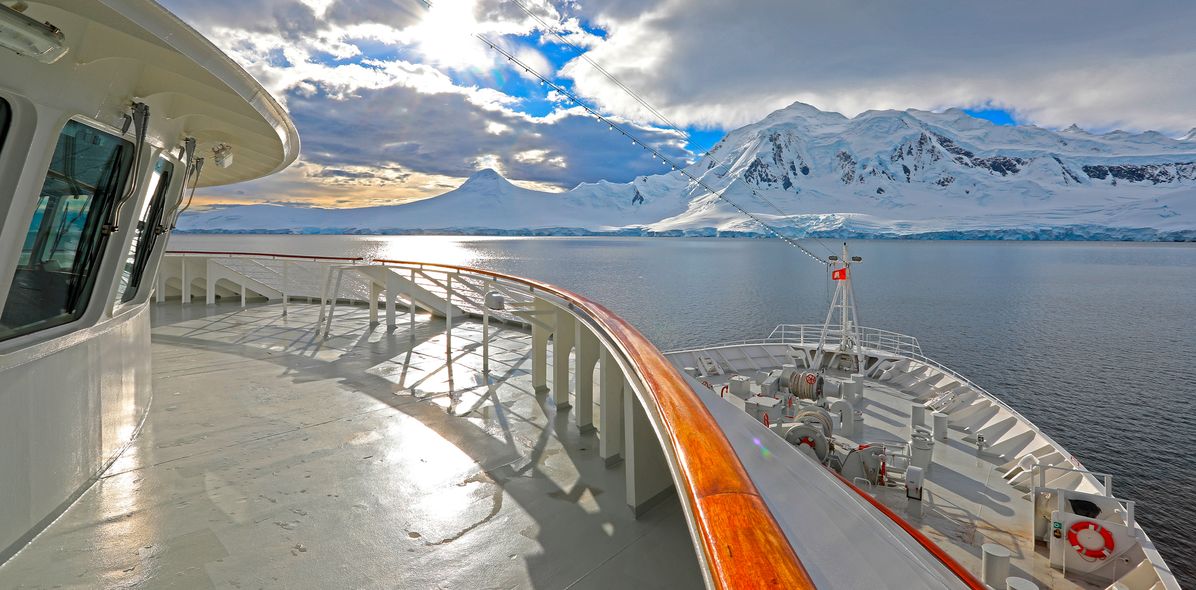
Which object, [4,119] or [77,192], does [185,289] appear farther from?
[4,119]

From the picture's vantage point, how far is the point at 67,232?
378cm

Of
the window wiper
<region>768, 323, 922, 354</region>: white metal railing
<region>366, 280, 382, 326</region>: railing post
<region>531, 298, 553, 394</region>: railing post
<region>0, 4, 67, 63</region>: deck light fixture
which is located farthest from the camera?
<region>768, 323, 922, 354</region>: white metal railing

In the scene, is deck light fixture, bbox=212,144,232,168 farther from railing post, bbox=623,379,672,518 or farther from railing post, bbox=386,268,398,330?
railing post, bbox=623,379,672,518

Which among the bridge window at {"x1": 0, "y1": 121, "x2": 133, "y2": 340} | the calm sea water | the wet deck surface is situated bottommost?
the calm sea water

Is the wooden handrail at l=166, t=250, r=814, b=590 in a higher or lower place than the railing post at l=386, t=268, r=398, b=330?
higher

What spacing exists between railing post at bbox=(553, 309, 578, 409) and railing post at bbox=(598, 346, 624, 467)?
4.24ft

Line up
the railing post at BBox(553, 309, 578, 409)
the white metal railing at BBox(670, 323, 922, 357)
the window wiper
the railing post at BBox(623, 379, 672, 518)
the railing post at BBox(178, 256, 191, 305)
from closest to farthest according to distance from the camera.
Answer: the window wiper, the railing post at BBox(623, 379, 672, 518), the railing post at BBox(553, 309, 578, 409), the railing post at BBox(178, 256, 191, 305), the white metal railing at BBox(670, 323, 922, 357)

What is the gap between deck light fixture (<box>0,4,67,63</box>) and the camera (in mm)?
2398

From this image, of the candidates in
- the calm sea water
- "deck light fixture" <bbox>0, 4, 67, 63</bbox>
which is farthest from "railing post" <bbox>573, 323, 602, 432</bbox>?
the calm sea water

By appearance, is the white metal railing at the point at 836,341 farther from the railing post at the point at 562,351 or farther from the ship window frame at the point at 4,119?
the ship window frame at the point at 4,119

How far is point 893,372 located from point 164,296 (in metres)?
21.4

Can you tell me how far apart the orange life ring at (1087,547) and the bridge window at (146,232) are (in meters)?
11.3

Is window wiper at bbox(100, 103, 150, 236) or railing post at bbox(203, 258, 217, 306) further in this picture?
railing post at bbox(203, 258, 217, 306)

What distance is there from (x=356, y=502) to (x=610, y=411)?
2.18 meters
